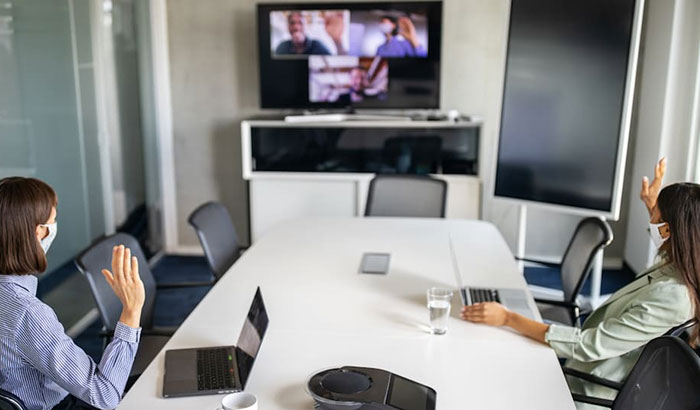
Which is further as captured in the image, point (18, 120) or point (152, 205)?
point (152, 205)

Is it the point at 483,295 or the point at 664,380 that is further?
the point at 483,295

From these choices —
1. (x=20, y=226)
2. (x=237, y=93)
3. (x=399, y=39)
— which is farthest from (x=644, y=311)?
(x=237, y=93)

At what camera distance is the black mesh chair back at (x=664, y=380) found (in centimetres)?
148

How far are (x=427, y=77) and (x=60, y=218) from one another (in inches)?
113

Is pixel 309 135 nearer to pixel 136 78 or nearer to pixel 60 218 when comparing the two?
pixel 136 78

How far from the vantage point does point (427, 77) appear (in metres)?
5.17

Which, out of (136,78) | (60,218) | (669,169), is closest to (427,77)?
(669,169)

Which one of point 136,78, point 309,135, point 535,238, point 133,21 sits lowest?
point 535,238

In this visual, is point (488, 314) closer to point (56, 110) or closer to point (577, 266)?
point (577, 266)

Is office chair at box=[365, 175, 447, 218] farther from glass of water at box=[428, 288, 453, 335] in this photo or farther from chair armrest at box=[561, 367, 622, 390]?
chair armrest at box=[561, 367, 622, 390]

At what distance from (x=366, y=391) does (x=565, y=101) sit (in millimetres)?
2984

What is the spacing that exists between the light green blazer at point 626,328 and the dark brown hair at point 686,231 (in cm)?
4

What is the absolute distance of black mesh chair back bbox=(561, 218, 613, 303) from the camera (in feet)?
9.42

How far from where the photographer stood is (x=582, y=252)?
119 inches
